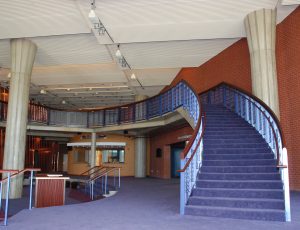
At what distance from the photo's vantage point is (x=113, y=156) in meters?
21.7

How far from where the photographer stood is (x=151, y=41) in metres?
11.3

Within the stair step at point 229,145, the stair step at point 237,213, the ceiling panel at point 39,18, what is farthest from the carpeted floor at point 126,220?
the ceiling panel at point 39,18

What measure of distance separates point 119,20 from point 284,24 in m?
4.99

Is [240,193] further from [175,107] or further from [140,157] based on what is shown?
[140,157]

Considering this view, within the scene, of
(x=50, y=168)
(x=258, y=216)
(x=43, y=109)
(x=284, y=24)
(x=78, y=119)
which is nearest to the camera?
(x=258, y=216)

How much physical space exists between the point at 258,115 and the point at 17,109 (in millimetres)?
8122

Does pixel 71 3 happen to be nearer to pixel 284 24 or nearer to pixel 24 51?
pixel 24 51

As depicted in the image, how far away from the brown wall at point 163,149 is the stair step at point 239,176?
820cm

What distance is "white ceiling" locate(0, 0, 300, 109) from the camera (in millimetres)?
8727

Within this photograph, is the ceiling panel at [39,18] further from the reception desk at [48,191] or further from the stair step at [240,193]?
the stair step at [240,193]

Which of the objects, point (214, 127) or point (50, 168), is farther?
point (50, 168)

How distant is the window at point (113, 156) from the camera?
2150cm

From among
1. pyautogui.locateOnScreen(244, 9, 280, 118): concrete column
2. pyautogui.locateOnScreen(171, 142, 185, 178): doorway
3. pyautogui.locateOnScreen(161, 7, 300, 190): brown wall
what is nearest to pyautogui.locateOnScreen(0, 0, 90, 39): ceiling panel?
pyautogui.locateOnScreen(244, 9, 280, 118): concrete column

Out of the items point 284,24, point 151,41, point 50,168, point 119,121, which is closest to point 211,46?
point 151,41
